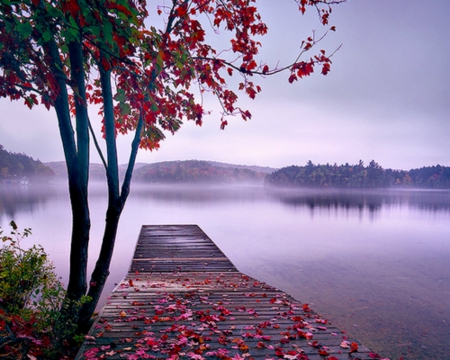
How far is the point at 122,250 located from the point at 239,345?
13577mm

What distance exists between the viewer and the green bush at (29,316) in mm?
3070

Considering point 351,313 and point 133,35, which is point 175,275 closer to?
point 351,313

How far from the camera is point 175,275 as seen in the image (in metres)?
7.60

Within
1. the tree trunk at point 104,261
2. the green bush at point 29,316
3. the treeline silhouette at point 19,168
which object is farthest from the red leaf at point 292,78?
the treeline silhouette at point 19,168

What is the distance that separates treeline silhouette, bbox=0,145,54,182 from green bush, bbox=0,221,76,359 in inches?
5690

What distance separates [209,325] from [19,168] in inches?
6220

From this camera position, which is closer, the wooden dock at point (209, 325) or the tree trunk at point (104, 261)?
the wooden dock at point (209, 325)

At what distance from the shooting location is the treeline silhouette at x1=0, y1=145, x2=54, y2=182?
405ft

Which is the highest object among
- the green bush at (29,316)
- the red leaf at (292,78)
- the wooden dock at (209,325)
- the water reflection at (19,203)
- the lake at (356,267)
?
the red leaf at (292,78)

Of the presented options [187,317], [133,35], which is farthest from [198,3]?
[187,317]

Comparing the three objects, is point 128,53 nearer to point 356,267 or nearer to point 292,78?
point 292,78

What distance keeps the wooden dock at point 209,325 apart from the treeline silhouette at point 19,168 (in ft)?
475

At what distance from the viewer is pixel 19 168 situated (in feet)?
437

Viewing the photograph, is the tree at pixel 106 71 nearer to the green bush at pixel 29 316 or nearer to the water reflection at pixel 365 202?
the green bush at pixel 29 316
